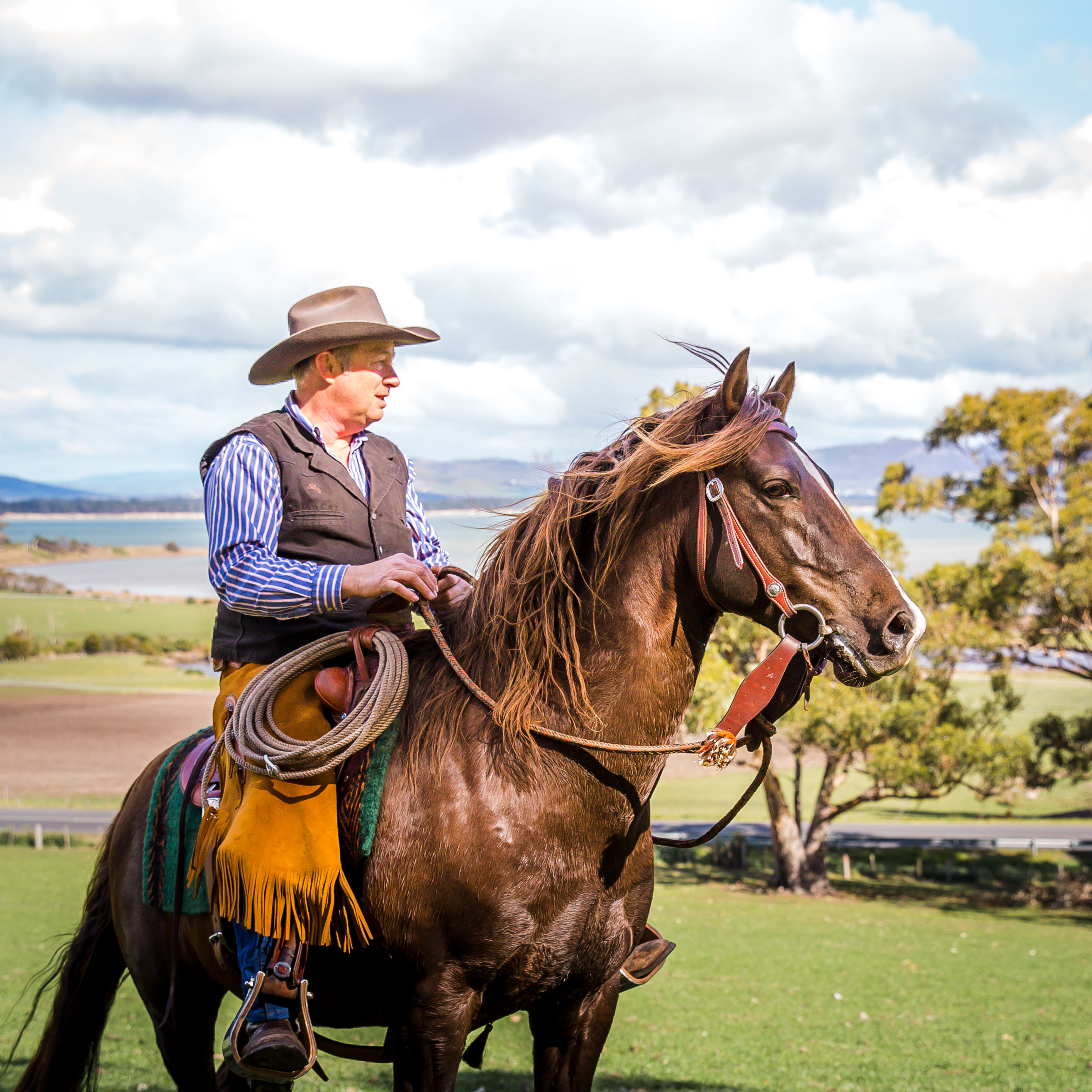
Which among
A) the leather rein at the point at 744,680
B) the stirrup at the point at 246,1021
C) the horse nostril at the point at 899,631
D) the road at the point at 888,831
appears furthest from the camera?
the road at the point at 888,831

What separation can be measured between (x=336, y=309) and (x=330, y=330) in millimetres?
150

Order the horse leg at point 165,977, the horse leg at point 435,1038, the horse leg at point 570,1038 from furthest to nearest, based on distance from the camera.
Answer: the horse leg at point 165,977 < the horse leg at point 570,1038 < the horse leg at point 435,1038

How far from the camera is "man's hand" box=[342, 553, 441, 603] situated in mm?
2779

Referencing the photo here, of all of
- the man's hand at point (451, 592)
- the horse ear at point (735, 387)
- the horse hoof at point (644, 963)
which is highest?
the horse ear at point (735, 387)

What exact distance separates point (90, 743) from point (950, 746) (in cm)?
3713

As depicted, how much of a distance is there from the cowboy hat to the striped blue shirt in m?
0.39

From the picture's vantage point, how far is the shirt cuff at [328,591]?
9.19 ft

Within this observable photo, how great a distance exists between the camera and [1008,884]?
30.5 metres

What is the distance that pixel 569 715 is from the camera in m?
2.81

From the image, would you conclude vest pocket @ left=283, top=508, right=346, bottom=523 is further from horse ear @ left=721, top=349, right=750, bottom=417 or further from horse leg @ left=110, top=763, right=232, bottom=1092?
horse leg @ left=110, top=763, right=232, bottom=1092

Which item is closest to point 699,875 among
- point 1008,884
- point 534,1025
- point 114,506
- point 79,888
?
point 1008,884

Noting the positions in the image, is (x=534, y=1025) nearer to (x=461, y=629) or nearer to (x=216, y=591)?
(x=461, y=629)

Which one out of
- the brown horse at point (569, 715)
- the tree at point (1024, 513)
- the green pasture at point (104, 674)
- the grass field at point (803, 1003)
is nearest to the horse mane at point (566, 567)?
the brown horse at point (569, 715)

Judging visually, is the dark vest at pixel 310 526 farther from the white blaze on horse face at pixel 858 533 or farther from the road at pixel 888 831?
the road at pixel 888 831
